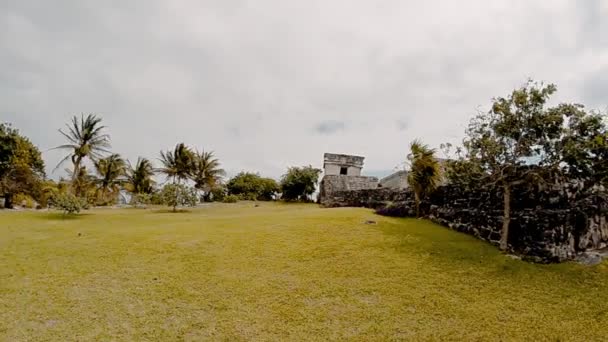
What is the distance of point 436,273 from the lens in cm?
636

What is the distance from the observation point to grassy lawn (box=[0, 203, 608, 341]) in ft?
14.6

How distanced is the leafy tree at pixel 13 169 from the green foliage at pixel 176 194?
8675 millimetres

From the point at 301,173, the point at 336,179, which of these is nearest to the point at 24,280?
the point at 336,179

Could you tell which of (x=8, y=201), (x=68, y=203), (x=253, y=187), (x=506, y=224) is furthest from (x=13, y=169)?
(x=506, y=224)

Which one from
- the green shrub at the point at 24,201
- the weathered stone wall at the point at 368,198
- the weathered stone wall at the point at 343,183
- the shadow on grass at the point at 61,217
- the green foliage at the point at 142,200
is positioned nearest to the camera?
the weathered stone wall at the point at 368,198

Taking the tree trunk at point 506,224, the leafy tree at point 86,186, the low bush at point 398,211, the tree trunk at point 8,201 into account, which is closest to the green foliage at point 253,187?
the leafy tree at point 86,186

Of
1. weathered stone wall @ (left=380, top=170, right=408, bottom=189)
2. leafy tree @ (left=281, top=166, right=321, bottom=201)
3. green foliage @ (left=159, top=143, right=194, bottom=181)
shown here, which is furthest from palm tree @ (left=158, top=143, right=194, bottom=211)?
weathered stone wall @ (left=380, top=170, right=408, bottom=189)

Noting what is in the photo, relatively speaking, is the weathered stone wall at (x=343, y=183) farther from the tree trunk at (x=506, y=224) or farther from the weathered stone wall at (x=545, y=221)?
the tree trunk at (x=506, y=224)

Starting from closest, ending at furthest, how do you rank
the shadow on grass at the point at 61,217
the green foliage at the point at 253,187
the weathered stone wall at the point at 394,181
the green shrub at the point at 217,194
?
the shadow on grass at the point at 61,217
the weathered stone wall at the point at 394,181
the green shrub at the point at 217,194
the green foliage at the point at 253,187

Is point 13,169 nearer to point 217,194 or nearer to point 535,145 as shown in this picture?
point 217,194

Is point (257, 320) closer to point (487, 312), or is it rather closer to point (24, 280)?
point (487, 312)

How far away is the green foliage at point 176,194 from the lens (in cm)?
1820

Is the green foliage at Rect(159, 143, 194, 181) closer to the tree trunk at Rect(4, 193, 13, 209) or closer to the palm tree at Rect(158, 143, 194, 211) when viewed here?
the palm tree at Rect(158, 143, 194, 211)

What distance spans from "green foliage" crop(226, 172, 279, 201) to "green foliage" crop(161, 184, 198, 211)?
9.73 m
